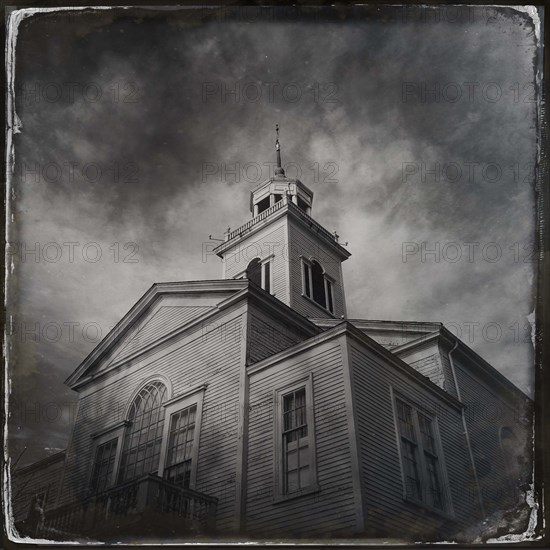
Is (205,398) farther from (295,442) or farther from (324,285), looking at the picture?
(324,285)

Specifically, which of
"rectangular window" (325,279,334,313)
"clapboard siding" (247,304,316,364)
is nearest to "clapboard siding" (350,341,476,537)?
"clapboard siding" (247,304,316,364)

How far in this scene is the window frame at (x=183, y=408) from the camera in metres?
11.3

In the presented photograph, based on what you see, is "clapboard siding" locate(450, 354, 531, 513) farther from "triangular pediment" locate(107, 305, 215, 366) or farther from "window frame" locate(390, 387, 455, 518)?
"triangular pediment" locate(107, 305, 215, 366)

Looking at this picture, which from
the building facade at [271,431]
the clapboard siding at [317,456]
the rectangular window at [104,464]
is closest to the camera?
the clapboard siding at [317,456]

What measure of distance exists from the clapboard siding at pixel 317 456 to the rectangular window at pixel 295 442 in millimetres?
109

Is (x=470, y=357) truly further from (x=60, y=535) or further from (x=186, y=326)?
(x=60, y=535)

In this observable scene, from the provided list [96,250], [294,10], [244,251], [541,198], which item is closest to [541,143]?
[541,198]

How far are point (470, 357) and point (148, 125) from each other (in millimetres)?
8538

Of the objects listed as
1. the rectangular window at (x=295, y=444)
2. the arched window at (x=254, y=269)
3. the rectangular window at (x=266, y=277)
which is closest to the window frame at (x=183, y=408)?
the rectangular window at (x=295, y=444)

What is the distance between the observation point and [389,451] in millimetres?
10453

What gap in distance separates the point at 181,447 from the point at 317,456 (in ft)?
9.82

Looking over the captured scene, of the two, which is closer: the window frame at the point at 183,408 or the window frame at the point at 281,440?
the window frame at the point at 281,440

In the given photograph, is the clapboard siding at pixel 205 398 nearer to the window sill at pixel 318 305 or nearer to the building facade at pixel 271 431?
the building facade at pixel 271 431

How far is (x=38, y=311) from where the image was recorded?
33.3 ft
